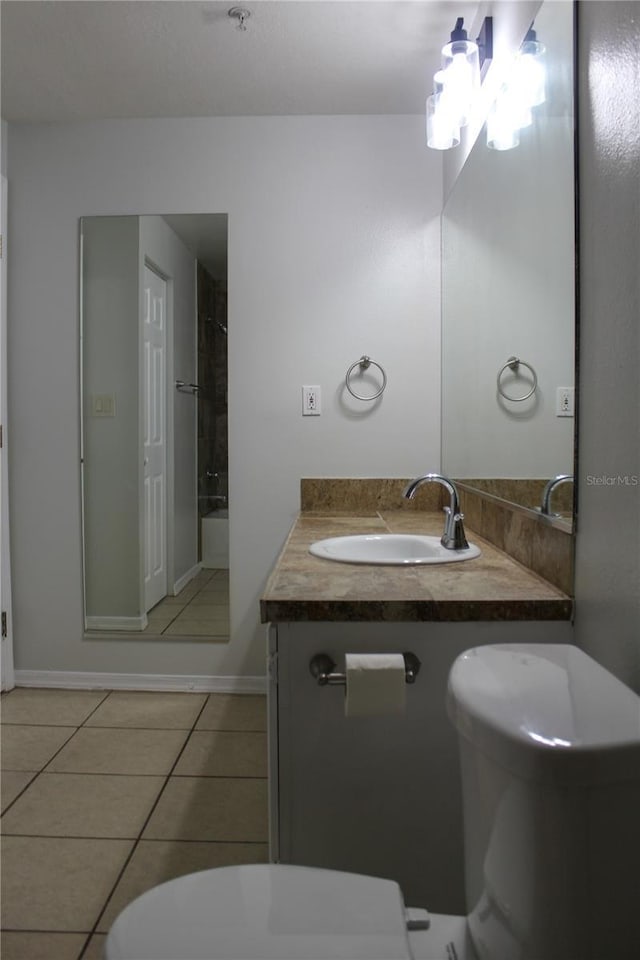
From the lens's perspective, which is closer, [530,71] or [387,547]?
[530,71]

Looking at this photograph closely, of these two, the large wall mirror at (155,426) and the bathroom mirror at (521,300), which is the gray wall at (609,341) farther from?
the large wall mirror at (155,426)

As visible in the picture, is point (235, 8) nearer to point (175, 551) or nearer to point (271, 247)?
point (271, 247)

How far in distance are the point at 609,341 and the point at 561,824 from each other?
694mm

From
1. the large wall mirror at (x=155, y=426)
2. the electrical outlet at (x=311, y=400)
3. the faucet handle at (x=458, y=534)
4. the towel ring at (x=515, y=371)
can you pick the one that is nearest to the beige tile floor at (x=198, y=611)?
the large wall mirror at (x=155, y=426)

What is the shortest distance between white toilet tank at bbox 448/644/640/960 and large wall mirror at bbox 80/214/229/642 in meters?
1.91

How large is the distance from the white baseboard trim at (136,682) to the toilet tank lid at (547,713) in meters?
1.87

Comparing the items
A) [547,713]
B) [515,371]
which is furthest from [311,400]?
[547,713]

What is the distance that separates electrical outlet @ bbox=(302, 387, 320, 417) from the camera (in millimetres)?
2443

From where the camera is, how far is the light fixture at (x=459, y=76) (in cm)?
167

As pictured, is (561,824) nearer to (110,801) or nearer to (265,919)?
(265,919)

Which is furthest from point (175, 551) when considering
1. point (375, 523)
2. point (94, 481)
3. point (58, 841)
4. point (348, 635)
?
point (348, 635)

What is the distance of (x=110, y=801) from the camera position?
5.78ft

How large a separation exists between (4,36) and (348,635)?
212 centimetres

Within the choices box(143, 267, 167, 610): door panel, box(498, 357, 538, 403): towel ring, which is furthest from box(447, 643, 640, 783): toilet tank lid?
box(143, 267, 167, 610): door panel
